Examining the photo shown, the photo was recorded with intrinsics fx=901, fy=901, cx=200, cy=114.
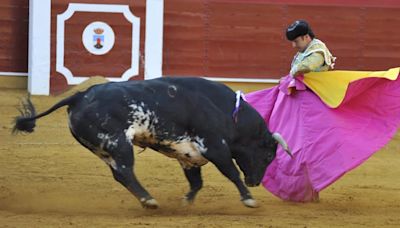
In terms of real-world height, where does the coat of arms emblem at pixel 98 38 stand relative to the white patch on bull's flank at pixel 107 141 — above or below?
below

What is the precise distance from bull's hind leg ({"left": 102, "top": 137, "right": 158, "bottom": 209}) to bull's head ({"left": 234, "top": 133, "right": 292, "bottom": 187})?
0.83 meters

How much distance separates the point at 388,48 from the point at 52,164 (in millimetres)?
5348

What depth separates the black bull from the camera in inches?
194

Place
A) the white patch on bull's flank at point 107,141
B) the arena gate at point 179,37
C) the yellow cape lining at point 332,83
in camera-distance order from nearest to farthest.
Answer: the white patch on bull's flank at point 107,141, the yellow cape lining at point 332,83, the arena gate at point 179,37

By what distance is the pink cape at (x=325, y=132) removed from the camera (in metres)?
5.69

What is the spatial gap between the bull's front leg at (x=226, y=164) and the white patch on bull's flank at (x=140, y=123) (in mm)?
412

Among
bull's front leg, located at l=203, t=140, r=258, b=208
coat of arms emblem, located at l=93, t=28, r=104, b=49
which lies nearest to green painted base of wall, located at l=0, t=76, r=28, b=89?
coat of arms emblem, located at l=93, t=28, r=104, b=49

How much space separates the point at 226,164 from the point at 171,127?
0.43 m

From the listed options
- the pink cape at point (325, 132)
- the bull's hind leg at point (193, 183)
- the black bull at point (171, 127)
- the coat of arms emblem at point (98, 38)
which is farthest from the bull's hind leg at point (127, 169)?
the coat of arms emblem at point (98, 38)

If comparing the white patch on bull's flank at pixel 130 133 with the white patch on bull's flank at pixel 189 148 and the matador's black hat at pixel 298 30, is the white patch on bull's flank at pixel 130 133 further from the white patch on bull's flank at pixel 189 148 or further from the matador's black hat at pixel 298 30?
the matador's black hat at pixel 298 30

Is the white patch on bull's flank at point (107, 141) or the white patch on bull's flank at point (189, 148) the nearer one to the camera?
the white patch on bull's flank at point (107, 141)

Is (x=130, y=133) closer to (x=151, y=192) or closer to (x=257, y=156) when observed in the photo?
(x=257, y=156)

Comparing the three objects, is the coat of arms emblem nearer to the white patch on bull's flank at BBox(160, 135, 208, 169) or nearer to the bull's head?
the bull's head

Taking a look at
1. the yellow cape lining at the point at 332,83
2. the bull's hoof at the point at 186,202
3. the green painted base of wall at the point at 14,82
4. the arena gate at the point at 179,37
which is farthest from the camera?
the green painted base of wall at the point at 14,82
